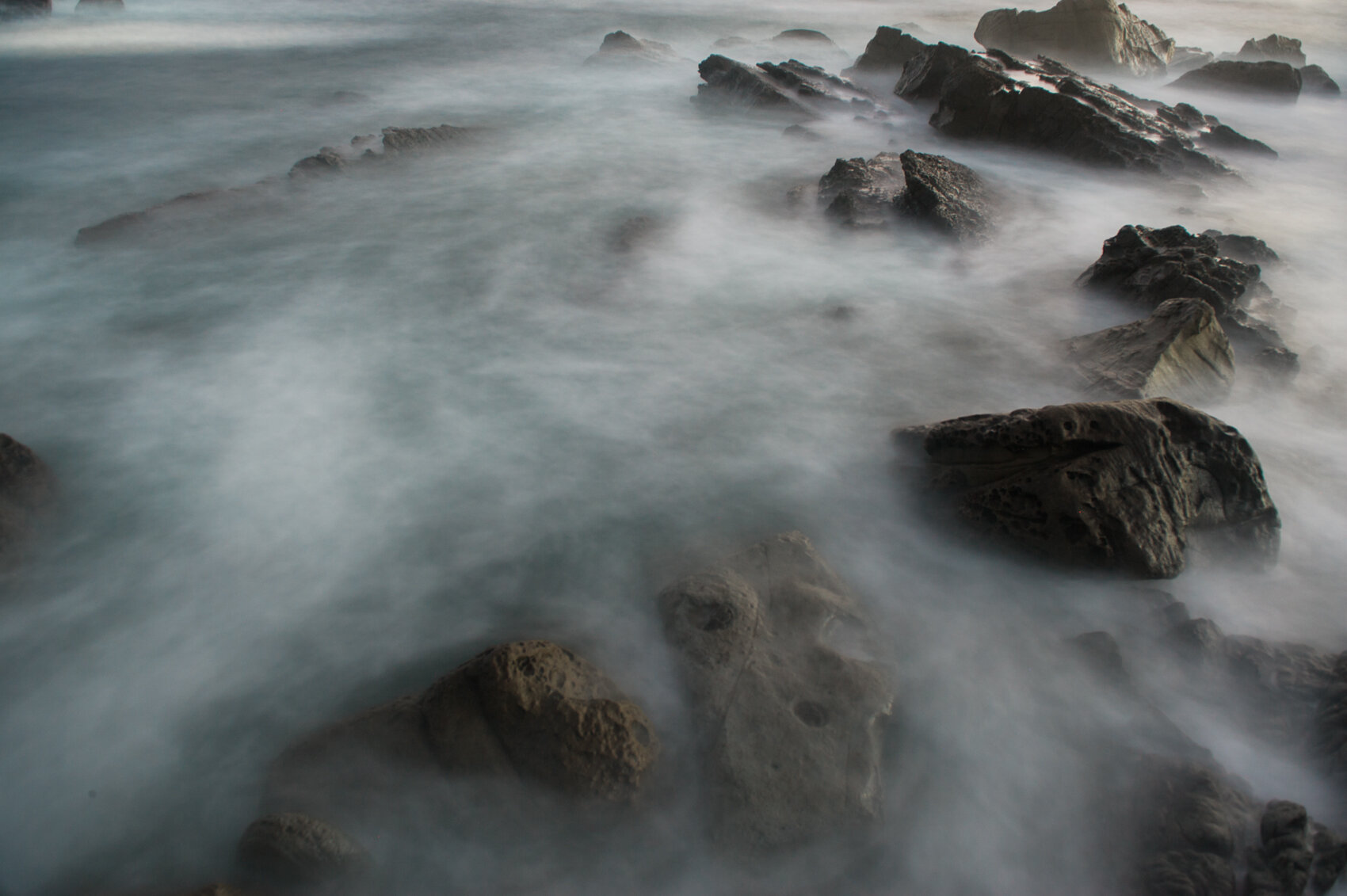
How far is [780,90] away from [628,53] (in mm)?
4814

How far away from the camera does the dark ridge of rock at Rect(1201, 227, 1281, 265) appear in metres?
5.79

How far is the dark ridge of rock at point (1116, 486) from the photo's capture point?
2904 mm

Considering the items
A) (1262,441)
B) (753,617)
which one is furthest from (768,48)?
(753,617)

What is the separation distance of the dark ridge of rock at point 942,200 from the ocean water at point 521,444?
259mm

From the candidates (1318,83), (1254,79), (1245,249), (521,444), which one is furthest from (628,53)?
(521,444)

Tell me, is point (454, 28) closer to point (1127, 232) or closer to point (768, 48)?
point (768, 48)

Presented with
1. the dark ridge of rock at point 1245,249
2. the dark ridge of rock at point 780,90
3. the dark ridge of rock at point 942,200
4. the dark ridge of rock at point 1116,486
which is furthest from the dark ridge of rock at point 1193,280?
the dark ridge of rock at point 780,90

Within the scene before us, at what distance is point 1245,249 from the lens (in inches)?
229

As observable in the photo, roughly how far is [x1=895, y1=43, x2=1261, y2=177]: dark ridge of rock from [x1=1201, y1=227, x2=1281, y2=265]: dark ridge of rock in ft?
7.58

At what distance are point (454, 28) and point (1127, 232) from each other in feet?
54.7

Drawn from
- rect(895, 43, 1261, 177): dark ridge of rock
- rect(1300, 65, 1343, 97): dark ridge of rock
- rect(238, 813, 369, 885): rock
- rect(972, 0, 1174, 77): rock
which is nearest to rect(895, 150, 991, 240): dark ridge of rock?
rect(895, 43, 1261, 177): dark ridge of rock

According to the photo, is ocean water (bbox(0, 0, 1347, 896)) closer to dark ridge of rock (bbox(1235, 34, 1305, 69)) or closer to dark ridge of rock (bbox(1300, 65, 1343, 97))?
dark ridge of rock (bbox(1300, 65, 1343, 97))

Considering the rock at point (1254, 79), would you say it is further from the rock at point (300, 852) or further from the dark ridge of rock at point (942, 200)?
the rock at point (300, 852)

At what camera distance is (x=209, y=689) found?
8.88 feet
